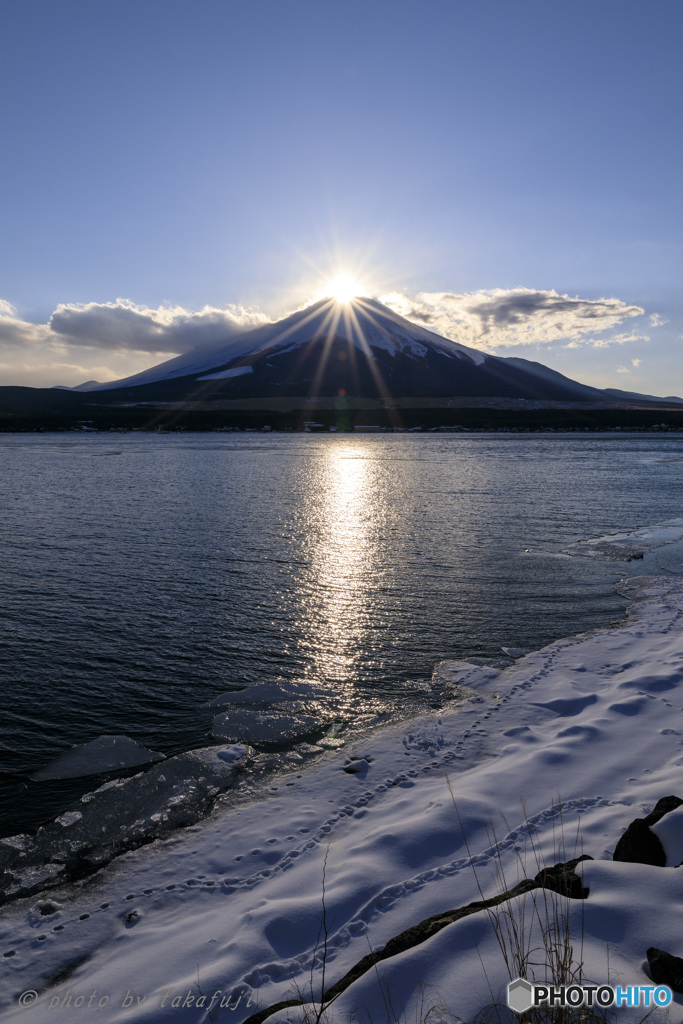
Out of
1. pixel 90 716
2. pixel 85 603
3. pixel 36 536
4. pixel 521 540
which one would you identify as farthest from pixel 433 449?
pixel 90 716

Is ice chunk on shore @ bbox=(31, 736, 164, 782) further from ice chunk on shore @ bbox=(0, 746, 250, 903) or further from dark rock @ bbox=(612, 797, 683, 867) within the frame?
dark rock @ bbox=(612, 797, 683, 867)

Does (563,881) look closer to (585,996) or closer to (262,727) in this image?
(585,996)

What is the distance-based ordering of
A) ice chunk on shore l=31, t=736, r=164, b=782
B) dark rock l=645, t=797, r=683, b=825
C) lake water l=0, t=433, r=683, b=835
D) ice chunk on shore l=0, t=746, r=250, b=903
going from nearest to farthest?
dark rock l=645, t=797, r=683, b=825, ice chunk on shore l=0, t=746, r=250, b=903, ice chunk on shore l=31, t=736, r=164, b=782, lake water l=0, t=433, r=683, b=835

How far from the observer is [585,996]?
161 inches

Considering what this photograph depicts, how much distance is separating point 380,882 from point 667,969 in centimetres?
309

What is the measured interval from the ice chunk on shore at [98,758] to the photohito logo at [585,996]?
6891 millimetres

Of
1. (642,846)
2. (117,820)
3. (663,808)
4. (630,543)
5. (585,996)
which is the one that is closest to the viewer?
(585,996)

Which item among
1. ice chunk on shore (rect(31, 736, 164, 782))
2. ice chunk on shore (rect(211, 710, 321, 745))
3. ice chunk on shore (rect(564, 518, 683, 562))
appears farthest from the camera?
ice chunk on shore (rect(564, 518, 683, 562))

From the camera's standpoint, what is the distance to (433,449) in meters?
80.4

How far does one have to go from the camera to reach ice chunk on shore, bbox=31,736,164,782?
912 cm

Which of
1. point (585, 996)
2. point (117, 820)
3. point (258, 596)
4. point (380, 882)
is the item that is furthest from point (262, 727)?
point (258, 596)

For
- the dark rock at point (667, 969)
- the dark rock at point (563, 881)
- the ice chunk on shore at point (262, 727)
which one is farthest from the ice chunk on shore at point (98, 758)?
the dark rock at point (667, 969)

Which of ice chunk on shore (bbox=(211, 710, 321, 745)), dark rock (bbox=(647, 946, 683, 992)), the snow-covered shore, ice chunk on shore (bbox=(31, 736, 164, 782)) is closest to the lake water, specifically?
ice chunk on shore (bbox=(31, 736, 164, 782))

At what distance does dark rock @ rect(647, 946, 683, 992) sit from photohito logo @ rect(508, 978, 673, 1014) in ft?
0.16
